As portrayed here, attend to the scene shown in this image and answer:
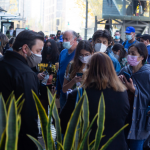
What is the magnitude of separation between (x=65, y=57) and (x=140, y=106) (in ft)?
4.61

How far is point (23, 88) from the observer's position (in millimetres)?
2152

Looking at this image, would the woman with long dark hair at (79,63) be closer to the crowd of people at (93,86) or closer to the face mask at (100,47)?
the crowd of people at (93,86)

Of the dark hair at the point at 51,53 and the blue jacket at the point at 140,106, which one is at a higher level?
the dark hair at the point at 51,53

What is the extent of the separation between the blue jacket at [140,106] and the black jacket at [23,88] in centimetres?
136

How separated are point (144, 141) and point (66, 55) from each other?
5.49ft

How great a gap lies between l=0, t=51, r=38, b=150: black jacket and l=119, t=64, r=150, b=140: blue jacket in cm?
136

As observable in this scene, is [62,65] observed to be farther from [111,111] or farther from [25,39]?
[111,111]

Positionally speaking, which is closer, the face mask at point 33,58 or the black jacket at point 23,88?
the black jacket at point 23,88

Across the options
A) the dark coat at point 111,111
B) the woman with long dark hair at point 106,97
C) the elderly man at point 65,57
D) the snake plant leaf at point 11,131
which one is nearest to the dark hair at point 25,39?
the woman with long dark hair at point 106,97

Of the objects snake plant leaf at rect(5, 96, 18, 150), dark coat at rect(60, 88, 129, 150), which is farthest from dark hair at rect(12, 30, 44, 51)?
snake plant leaf at rect(5, 96, 18, 150)

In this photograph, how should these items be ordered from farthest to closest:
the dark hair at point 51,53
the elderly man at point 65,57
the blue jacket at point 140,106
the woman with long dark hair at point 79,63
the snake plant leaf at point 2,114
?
the dark hair at point 51,53
the elderly man at point 65,57
the woman with long dark hair at point 79,63
the blue jacket at point 140,106
the snake plant leaf at point 2,114

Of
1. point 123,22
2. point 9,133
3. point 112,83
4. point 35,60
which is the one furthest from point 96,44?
point 123,22

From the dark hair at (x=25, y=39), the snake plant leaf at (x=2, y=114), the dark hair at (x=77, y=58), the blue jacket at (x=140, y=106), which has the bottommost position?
the blue jacket at (x=140, y=106)

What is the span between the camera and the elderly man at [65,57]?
12.5ft
